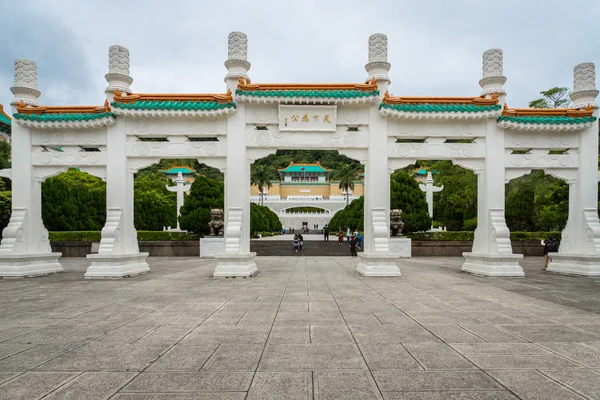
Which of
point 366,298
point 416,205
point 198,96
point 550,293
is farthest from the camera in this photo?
point 416,205

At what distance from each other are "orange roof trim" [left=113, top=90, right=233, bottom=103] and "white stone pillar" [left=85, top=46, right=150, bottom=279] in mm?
536

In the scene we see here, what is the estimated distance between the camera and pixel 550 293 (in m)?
8.20

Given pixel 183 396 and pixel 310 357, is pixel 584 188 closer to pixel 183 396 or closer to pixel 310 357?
pixel 310 357

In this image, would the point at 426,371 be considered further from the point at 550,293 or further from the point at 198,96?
the point at 198,96

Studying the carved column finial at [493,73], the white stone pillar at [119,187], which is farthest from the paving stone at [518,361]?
the white stone pillar at [119,187]

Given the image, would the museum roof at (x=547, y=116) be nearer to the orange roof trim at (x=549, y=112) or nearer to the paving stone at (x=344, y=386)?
the orange roof trim at (x=549, y=112)

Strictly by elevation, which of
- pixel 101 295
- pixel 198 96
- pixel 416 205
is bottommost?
pixel 101 295

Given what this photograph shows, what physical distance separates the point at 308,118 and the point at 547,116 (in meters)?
6.77

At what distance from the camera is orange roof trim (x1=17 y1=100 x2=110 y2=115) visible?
11.0 m

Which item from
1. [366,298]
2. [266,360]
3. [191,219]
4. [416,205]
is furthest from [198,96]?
[416,205]

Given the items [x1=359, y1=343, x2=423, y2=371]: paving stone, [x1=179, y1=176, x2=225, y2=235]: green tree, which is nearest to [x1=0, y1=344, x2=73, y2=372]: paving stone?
[x1=359, y1=343, x2=423, y2=371]: paving stone

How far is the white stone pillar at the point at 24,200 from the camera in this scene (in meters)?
10.8

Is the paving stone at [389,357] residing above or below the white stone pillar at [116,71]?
below

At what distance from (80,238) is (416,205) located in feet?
60.4
